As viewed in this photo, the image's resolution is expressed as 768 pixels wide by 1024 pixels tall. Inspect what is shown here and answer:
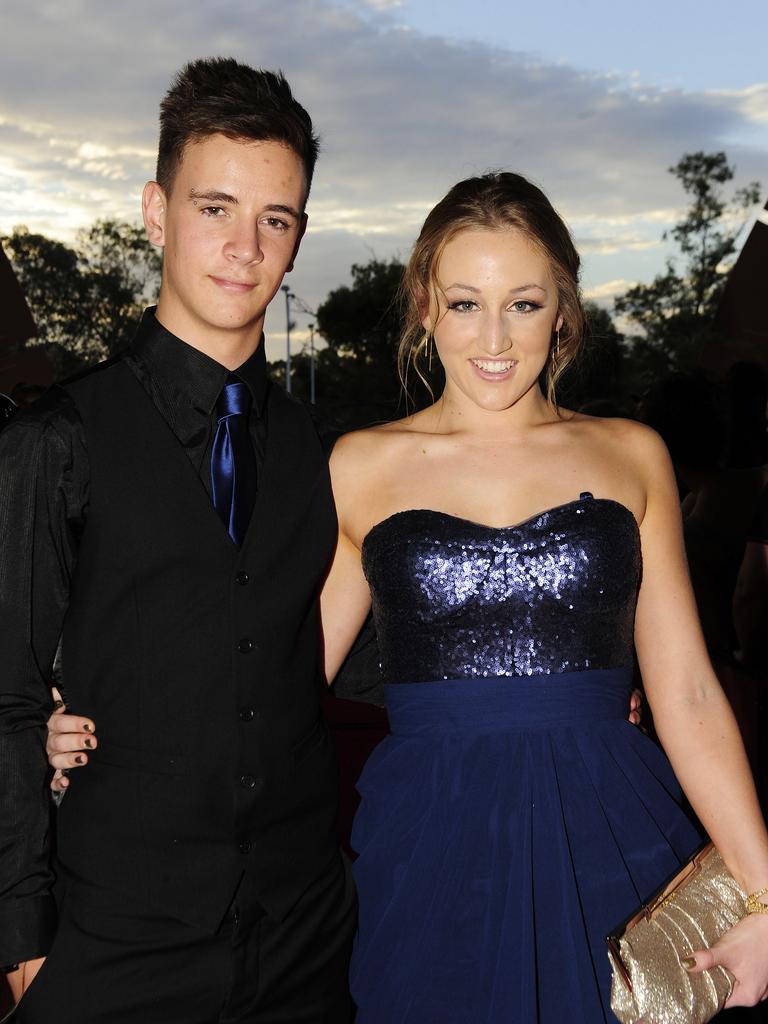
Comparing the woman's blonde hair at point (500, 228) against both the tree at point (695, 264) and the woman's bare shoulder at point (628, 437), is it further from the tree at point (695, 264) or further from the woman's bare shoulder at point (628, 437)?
the tree at point (695, 264)

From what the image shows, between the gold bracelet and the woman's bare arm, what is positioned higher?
the woman's bare arm

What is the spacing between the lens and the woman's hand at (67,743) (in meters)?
1.86

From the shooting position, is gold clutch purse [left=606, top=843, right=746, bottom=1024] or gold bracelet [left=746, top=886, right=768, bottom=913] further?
gold bracelet [left=746, top=886, right=768, bottom=913]

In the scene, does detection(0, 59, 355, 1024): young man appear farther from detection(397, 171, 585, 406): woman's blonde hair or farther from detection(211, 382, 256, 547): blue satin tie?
detection(397, 171, 585, 406): woman's blonde hair

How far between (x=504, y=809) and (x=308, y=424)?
32.5 inches

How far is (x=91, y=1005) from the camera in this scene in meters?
1.85

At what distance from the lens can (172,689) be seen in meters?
1.89

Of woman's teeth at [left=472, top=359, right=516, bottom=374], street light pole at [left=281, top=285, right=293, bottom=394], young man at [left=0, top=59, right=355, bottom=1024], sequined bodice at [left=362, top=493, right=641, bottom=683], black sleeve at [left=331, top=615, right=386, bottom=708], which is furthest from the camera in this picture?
street light pole at [left=281, top=285, right=293, bottom=394]

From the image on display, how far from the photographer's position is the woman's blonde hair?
2.35 m

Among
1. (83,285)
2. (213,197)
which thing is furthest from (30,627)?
(83,285)

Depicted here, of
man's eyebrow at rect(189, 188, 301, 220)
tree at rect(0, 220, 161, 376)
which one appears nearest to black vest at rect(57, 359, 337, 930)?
man's eyebrow at rect(189, 188, 301, 220)

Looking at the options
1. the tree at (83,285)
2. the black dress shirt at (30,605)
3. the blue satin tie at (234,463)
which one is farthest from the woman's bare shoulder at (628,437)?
the tree at (83,285)

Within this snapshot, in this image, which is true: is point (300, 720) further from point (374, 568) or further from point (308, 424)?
point (308, 424)

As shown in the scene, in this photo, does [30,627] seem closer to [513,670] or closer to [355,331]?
[513,670]
